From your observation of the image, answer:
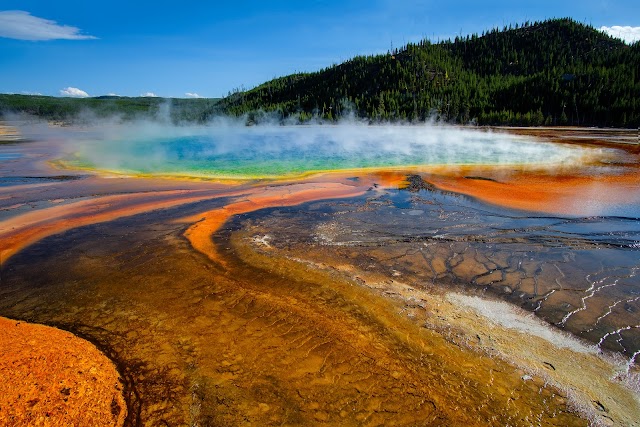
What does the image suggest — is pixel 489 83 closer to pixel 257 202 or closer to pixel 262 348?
pixel 257 202

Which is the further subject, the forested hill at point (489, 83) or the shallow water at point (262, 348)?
the forested hill at point (489, 83)

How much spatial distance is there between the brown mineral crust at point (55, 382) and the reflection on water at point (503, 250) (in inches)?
145

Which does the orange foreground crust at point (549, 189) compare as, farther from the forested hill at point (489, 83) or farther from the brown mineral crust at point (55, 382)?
the forested hill at point (489, 83)

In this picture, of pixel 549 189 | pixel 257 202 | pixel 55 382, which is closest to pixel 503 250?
pixel 549 189

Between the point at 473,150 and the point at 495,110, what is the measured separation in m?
38.2

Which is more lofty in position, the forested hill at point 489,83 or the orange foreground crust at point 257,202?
the forested hill at point 489,83

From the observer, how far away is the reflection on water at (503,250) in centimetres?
481

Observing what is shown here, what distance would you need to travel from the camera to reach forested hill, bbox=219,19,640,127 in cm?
4719

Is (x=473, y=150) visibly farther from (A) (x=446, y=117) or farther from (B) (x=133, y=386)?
(A) (x=446, y=117)

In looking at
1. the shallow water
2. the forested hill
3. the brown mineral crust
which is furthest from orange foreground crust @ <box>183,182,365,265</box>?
the forested hill

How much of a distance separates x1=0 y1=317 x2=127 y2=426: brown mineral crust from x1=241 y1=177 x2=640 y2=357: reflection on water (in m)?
3.69

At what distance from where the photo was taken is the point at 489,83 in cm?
6738

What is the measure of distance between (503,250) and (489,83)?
71054 mm

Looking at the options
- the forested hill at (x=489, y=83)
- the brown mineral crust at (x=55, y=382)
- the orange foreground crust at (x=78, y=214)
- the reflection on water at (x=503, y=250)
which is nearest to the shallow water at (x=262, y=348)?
the brown mineral crust at (x=55, y=382)
